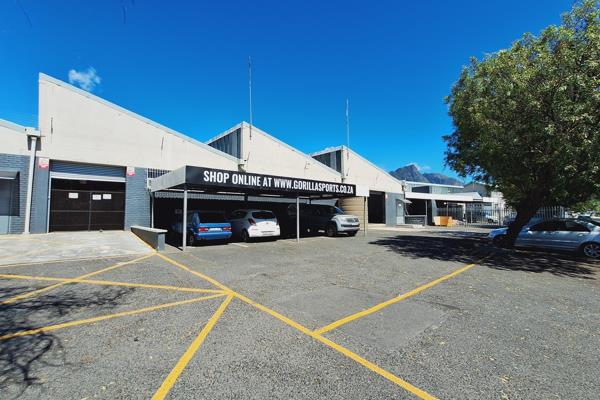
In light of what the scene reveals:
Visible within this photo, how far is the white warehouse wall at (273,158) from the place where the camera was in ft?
69.8

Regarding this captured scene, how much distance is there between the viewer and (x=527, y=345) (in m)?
3.65

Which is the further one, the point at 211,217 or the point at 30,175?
the point at 30,175

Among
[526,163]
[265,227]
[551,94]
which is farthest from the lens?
[265,227]

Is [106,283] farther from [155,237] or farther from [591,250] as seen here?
[591,250]

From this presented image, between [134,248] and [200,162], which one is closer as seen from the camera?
[134,248]

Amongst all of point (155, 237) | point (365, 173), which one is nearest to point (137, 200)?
point (155, 237)

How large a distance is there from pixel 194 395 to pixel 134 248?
9.90m

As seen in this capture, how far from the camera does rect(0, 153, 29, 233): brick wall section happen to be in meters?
13.6

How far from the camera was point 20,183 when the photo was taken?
13758mm

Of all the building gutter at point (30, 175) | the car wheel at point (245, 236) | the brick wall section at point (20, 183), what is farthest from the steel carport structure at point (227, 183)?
the brick wall section at point (20, 183)

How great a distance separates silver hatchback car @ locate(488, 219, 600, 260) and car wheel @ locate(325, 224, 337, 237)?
865 cm

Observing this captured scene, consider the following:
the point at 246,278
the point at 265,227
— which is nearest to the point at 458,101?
the point at 265,227

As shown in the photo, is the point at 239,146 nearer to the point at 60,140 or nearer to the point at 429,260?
the point at 60,140

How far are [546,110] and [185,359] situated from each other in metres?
11.7
